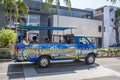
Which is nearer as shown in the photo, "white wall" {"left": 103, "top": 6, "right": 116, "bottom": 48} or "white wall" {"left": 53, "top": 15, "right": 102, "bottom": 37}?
"white wall" {"left": 53, "top": 15, "right": 102, "bottom": 37}

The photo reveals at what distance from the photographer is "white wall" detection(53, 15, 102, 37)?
35.6 metres

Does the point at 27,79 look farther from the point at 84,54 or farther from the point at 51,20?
the point at 51,20

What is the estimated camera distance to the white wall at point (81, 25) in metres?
35.6

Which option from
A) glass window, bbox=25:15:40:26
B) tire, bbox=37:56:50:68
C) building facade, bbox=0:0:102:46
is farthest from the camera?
building facade, bbox=0:0:102:46

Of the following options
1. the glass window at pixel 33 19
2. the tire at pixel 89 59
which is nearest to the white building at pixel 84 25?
the glass window at pixel 33 19

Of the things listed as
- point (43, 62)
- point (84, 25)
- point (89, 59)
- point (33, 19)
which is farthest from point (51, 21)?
point (43, 62)

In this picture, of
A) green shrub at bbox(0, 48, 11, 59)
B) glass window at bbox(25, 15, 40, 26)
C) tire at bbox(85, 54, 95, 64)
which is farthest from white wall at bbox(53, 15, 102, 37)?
tire at bbox(85, 54, 95, 64)

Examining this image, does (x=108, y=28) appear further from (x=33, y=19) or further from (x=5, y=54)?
(x=5, y=54)

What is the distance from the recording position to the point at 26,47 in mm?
11617

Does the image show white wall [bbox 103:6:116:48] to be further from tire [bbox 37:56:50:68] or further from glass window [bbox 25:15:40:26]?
tire [bbox 37:56:50:68]

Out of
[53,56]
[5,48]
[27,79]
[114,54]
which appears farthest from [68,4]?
[27,79]

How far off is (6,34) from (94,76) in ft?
34.9

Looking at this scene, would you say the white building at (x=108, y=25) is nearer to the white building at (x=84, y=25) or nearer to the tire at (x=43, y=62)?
the white building at (x=84, y=25)

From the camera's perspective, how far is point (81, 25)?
37.8 metres
